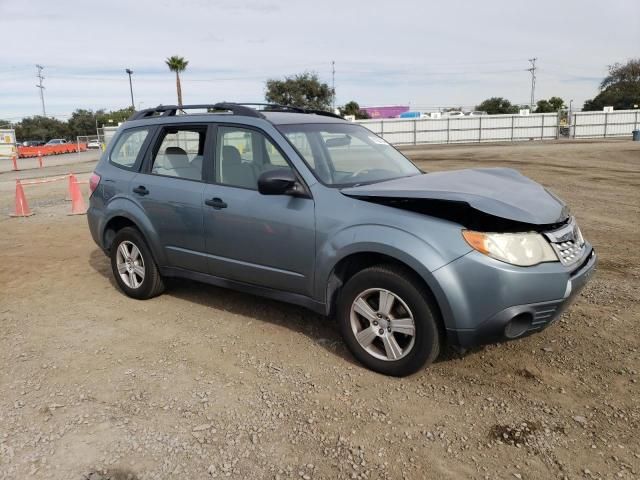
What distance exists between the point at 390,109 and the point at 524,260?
255 feet

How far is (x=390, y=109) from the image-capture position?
78000 mm

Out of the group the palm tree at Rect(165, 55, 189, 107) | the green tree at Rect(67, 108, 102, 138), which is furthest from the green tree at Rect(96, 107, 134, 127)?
the palm tree at Rect(165, 55, 189, 107)

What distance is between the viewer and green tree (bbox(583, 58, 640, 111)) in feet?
231

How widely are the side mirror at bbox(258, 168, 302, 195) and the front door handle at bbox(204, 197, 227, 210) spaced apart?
582mm

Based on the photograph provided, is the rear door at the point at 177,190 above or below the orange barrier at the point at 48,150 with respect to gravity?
above

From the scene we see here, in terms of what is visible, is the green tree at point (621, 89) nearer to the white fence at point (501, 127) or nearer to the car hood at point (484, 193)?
the white fence at point (501, 127)

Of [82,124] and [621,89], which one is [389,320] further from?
[82,124]

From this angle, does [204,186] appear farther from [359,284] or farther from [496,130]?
[496,130]

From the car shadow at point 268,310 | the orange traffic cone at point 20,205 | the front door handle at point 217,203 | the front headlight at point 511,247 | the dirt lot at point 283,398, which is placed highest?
the front door handle at point 217,203

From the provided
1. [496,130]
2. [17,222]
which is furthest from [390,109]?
[17,222]

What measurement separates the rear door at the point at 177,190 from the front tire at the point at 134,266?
31cm

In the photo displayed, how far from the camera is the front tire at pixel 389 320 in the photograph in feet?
11.2

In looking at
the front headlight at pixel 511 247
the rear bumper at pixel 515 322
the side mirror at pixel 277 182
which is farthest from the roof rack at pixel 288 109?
the rear bumper at pixel 515 322

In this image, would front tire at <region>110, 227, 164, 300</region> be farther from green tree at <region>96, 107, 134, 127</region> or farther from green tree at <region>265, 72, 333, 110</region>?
green tree at <region>96, 107, 134, 127</region>
